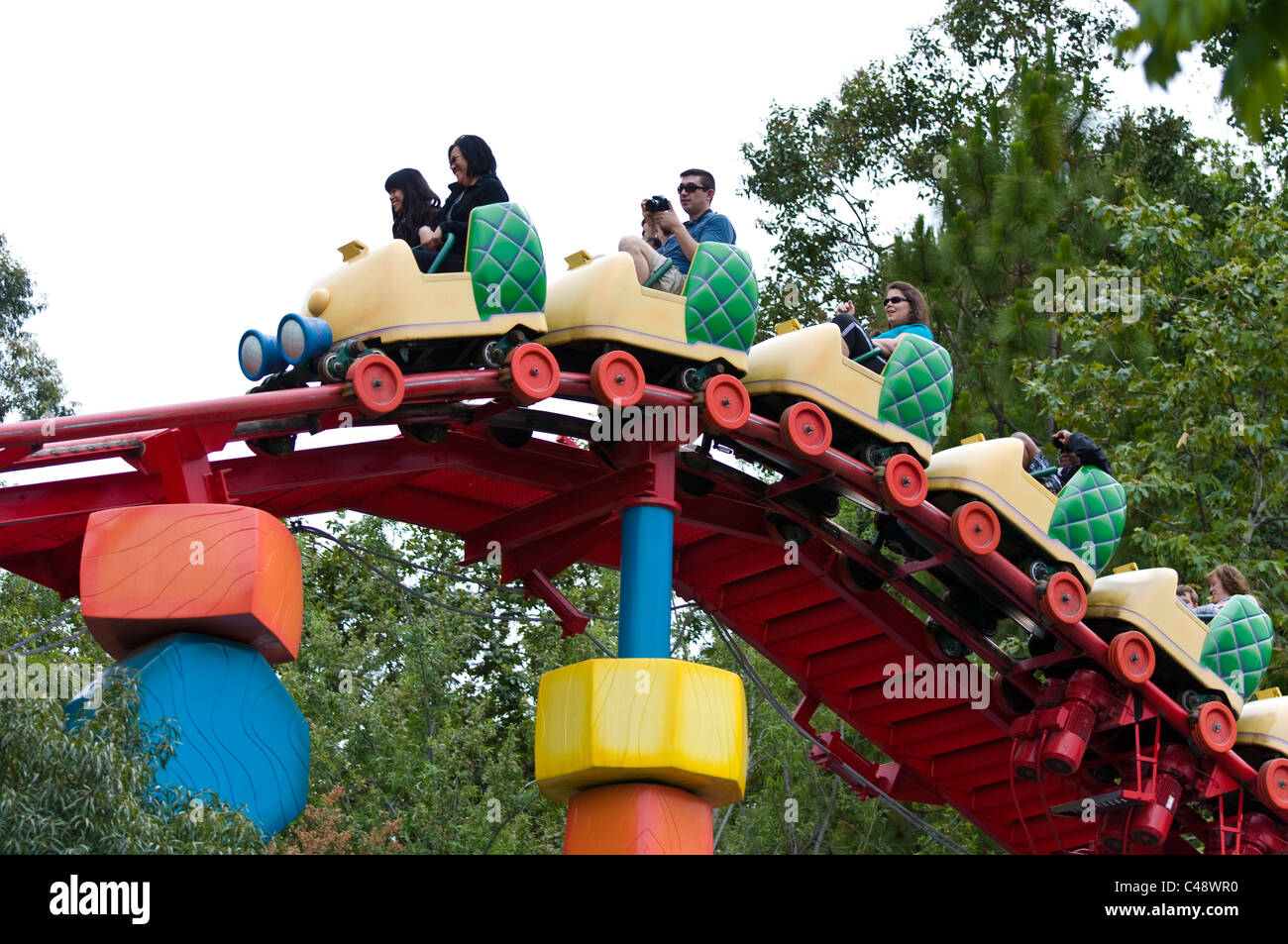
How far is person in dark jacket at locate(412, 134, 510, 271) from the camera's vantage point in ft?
26.4

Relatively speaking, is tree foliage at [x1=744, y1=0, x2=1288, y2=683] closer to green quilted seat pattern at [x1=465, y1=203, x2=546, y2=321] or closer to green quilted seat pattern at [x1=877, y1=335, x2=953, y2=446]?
green quilted seat pattern at [x1=877, y1=335, x2=953, y2=446]

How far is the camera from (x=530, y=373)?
7695mm

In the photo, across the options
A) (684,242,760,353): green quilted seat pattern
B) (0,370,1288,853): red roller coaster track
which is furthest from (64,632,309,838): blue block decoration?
(684,242,760,353): green quilted seat pattern

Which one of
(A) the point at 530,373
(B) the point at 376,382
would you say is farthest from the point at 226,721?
(A) the point at 530,373

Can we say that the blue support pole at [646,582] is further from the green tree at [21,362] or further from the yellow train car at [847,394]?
the green tree at [21,362]

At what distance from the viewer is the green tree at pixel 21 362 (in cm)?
2288

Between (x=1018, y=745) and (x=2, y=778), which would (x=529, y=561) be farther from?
(x=2, y=778)

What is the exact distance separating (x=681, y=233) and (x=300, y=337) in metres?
2.15

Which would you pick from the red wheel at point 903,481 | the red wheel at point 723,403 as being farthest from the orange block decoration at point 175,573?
the red wheel at point 903,481

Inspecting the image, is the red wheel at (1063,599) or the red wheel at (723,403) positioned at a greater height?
the red wheel at (723,403)

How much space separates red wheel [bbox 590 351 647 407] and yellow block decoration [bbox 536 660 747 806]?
122cm

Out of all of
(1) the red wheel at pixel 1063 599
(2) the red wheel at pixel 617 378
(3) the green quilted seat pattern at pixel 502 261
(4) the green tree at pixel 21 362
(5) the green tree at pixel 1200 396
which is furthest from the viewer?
(4) the green tree at pixel 21 362

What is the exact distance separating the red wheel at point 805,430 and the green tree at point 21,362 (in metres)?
15.8

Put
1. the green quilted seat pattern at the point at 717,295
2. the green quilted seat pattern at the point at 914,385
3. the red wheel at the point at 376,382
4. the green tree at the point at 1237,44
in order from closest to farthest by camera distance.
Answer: the green tree at the point at 1237,44 → the red wheel at the point at 376,382 → the green quilted seat pattern at the point at 717,295 → the green quilted seat pattern at the point at 914,385
